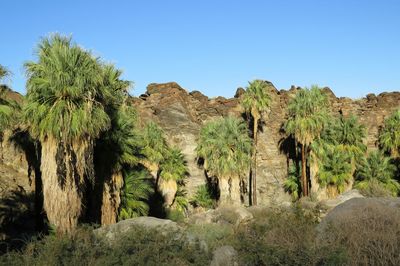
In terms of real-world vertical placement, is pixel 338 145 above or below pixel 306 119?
below

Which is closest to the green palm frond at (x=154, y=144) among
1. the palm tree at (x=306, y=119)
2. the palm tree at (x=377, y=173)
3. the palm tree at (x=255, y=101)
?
the palm tree at (x=255, y=101)

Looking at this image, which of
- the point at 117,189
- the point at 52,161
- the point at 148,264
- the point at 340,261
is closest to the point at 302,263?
the point at 340,261

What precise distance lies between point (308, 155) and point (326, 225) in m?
31.6

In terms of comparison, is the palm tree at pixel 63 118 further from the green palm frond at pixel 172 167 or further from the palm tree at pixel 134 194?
the green palm frond at pixel 172 167

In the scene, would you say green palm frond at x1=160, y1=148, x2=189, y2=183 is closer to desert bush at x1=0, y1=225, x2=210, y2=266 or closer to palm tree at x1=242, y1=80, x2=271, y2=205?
palm tree at x1=242, y1=80, x2=271, y2=205

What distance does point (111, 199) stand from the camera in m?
22.6

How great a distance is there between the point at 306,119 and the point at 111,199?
25039 mm

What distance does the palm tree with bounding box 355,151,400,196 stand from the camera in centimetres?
3706

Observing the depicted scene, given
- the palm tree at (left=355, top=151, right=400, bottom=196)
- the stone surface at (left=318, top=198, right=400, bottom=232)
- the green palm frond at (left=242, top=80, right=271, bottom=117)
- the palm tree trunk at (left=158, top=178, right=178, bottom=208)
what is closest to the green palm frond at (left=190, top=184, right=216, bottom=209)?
the palm tree trunk at (left=158, top=178, right=178, bottom=208)

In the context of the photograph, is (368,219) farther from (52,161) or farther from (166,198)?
(166,198)

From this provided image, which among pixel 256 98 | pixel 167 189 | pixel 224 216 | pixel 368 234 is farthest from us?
pixel 256 98

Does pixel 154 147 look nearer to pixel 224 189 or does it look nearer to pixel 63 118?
pixel 224 189

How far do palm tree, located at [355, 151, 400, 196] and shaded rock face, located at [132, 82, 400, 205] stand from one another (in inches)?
426

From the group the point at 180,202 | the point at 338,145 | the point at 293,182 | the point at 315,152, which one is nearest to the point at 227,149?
the point at 180,202
